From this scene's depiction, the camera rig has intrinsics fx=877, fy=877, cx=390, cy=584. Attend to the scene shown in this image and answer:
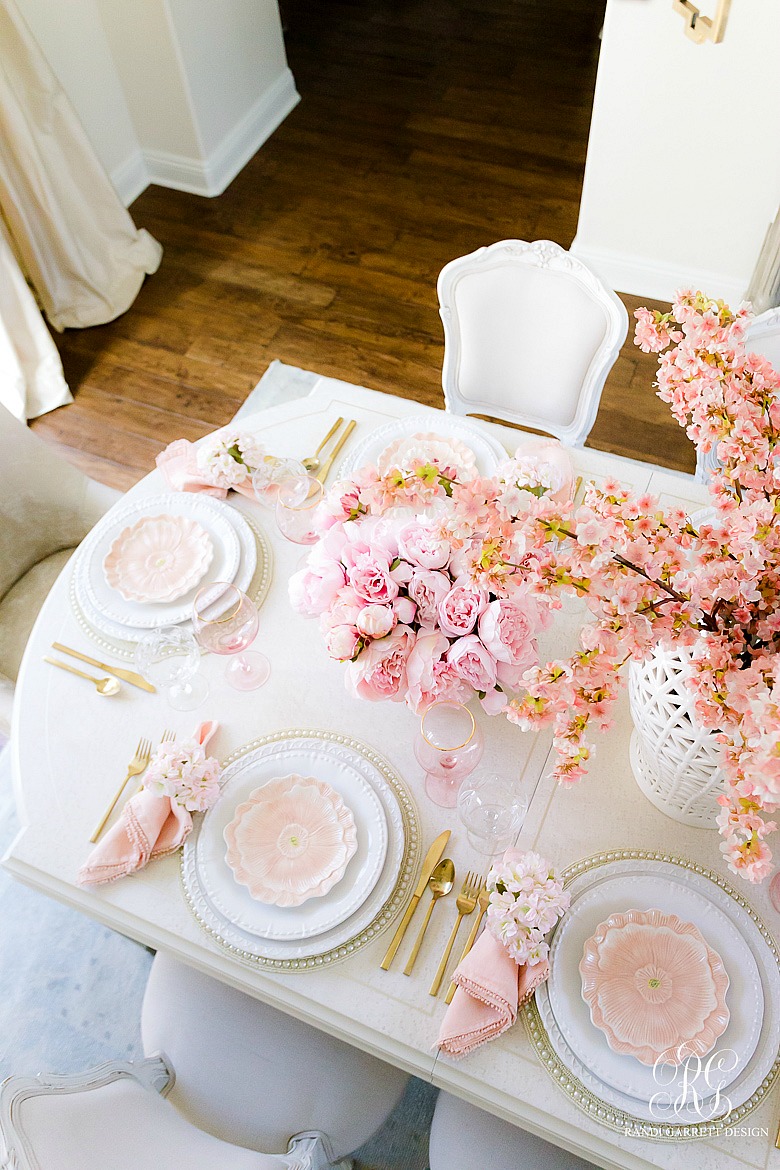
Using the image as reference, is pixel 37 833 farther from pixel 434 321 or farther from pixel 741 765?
pixel 434 321

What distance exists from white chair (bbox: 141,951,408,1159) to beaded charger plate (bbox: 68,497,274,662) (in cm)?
57

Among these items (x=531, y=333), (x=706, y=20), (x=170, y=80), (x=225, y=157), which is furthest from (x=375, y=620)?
(x=225, y=157)

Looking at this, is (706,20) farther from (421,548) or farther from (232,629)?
(232,629)

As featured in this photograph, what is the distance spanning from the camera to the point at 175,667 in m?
1.43

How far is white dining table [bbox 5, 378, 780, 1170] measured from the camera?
1101 millimetres

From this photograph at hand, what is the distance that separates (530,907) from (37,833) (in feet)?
2.41

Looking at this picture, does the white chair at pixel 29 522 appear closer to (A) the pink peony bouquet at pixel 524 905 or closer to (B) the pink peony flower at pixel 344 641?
(B) the pink peony flower at pixel 344 641

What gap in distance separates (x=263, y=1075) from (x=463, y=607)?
810 mm

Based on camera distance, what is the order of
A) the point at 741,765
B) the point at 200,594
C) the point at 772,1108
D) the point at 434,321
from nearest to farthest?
the point at 741,765
the point at 772,1108
the point at 200,594
the point at 434,321

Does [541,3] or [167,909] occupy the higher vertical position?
[167,909]

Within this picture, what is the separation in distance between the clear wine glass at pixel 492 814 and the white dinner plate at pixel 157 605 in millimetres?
552

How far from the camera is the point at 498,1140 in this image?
1.28 meters

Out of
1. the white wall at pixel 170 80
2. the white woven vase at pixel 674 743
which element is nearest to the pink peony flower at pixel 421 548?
the white woven vase at pixel 674 743

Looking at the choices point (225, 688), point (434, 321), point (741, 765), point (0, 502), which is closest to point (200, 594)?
point (225, 688)
